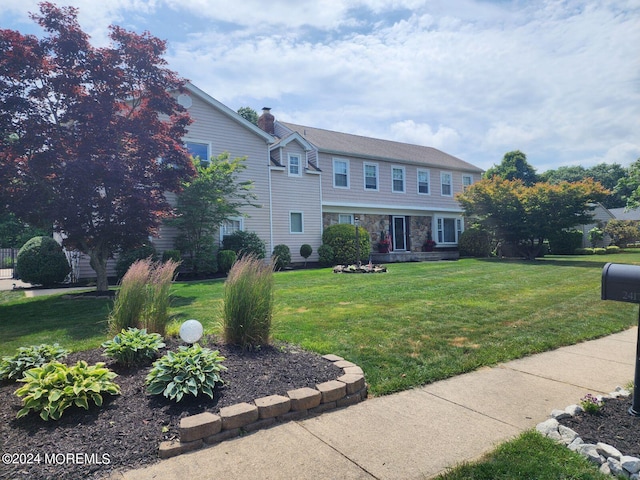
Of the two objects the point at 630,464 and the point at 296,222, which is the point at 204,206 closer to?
the point at 296,222

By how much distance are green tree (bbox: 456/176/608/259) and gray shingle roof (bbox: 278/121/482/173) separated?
15.1 ft

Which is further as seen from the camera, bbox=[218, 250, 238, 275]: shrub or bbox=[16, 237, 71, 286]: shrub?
bbox=[218, 250, 238, 275]: shrub

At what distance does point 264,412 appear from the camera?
287cm

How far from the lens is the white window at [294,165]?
59.4ft

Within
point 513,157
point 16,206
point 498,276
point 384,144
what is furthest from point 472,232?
point 513,157

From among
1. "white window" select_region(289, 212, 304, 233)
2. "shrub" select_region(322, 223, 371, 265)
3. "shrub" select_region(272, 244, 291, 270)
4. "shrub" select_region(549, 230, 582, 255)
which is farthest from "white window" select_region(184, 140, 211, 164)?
"shrub" select_region(549, 230, 582, 255)

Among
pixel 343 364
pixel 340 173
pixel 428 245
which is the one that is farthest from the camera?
pixel 428 245

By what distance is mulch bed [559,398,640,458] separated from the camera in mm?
2466

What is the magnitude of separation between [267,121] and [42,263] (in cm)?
1217

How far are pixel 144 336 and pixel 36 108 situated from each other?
7.91 metres

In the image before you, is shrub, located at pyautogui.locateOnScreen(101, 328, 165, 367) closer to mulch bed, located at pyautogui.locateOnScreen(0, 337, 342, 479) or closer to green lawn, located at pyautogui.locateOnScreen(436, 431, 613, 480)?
mulch bed, located at pyautogui.locateOnScreen(0, 337, 342, 479)

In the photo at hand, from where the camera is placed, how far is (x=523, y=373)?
3908 mm

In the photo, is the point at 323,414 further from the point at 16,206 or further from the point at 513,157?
the point at 513,157

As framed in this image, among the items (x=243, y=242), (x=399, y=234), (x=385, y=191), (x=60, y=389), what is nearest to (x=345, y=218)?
(x=385, y=191)
